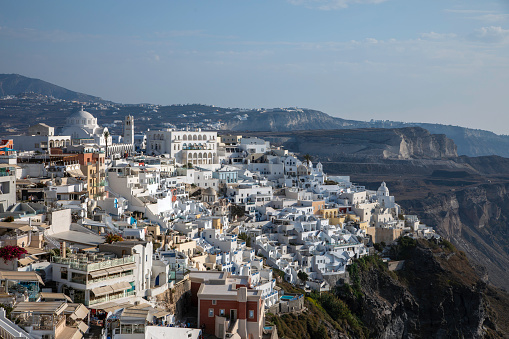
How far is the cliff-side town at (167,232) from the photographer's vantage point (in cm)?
1795

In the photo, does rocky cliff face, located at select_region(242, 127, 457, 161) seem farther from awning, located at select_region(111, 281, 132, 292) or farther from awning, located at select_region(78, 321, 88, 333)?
awning, located at select_region(78, 321, 88, 333)

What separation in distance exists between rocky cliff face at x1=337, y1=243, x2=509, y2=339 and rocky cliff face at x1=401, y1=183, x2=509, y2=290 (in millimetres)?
28061

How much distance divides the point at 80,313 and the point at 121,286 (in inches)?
95.9

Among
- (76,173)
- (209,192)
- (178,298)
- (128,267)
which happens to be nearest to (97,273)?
(128,267)

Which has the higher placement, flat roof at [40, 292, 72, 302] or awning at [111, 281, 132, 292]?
flat roof at [40, 292, 72, 302]

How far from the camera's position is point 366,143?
149750 millimetres

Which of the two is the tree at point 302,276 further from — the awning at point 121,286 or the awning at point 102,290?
the awning at point 102,290

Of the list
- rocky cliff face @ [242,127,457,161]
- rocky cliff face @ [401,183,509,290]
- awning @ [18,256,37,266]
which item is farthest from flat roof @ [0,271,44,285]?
rocky cliff face @ [242,127,457,161]

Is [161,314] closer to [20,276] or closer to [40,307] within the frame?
[40,307]

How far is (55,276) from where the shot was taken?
18.7 m

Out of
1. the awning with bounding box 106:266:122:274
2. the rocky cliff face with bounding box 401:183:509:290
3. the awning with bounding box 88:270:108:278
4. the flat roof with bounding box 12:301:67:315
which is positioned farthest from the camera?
the rocky cliff face with bounding box 401:183:509:290

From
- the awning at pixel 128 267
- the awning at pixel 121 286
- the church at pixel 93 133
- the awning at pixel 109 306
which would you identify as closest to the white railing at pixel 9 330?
the awning at pixel 109 306

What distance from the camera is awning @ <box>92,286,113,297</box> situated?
1817cm

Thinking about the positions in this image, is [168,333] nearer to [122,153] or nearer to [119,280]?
[119,280]
